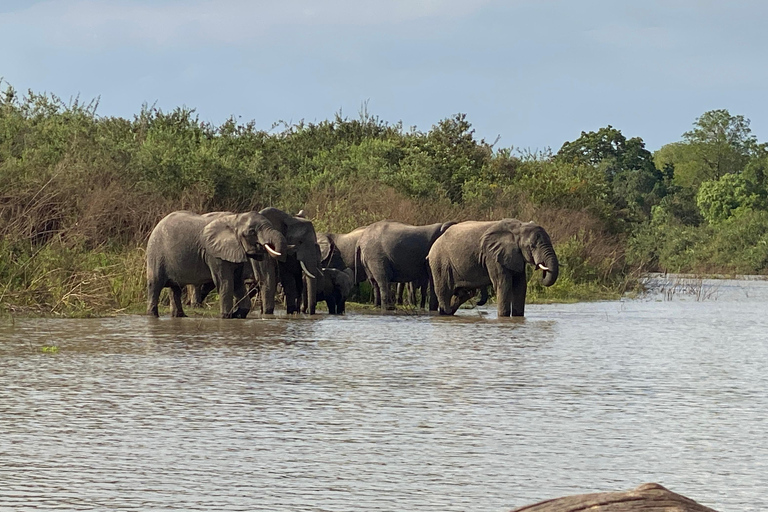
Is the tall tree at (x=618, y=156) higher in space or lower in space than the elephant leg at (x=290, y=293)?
higher

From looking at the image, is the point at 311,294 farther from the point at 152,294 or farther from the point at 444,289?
the point at 152,294

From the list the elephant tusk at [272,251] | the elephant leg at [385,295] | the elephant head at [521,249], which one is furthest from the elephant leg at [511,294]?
the elephant tusk at [272,251]

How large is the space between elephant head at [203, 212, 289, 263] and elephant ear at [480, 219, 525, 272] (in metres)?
3.49

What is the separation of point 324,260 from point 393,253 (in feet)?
4.16

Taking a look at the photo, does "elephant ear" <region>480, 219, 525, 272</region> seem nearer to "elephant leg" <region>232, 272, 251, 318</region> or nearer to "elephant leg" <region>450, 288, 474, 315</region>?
"elephant leg" <region>450, 288, 474, 315</region>

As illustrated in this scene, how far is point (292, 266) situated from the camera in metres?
22.6

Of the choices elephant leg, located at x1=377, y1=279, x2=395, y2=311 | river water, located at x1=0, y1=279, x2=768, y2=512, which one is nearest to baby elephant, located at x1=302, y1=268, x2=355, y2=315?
elephant leg, located at x1=377, y1=279, x2=395, y2=311

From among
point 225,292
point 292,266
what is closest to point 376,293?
point 292,266

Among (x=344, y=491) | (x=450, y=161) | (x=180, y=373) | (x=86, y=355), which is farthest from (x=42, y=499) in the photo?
(x=450, y=161)

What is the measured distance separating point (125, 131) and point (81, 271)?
51.8 feet

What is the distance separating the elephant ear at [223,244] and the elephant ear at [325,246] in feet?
15.8

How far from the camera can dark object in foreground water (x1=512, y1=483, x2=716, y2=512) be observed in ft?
13.5

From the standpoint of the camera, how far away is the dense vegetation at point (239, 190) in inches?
856

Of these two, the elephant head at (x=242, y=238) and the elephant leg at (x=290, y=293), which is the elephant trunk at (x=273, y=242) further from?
the elephant leg at (x=290, y=293)
